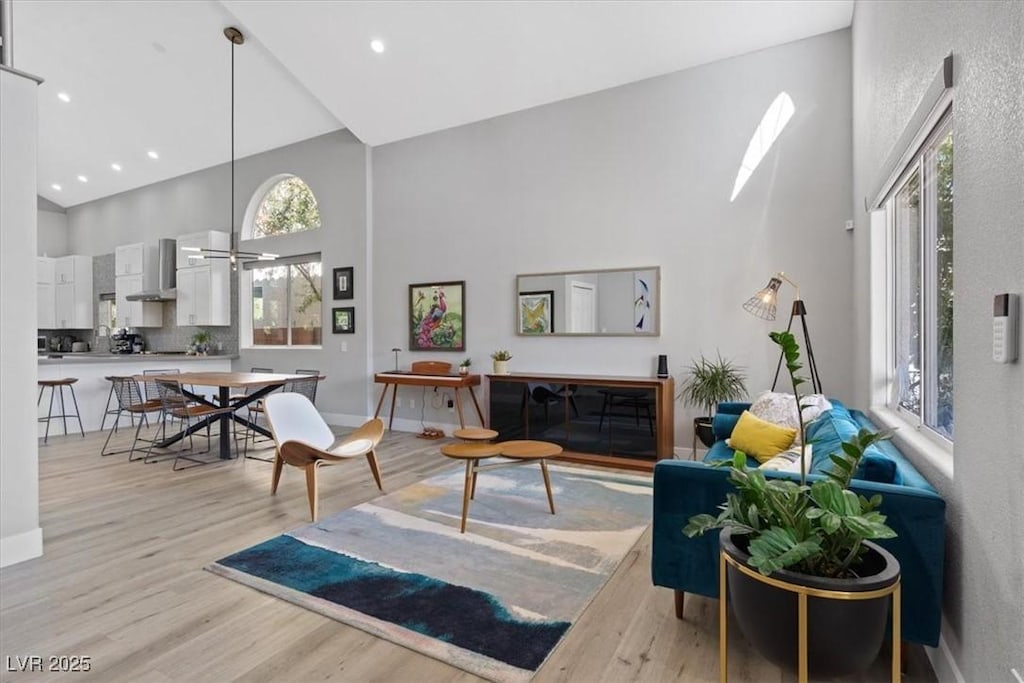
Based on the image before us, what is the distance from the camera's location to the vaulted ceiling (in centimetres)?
450

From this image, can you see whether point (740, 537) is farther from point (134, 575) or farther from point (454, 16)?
point (454, 16)

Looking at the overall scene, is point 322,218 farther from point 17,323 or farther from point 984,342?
point 984,342

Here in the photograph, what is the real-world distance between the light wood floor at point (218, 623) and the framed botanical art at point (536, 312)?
286cm

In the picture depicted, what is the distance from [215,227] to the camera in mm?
8016

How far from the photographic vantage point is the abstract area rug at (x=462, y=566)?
2049 mm

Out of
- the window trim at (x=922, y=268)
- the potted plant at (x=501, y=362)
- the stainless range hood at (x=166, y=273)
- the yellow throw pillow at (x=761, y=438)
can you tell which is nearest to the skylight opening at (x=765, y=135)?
the window trim at (x=922, y=268)

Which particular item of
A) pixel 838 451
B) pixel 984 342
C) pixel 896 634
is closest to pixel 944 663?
pixel 896 634

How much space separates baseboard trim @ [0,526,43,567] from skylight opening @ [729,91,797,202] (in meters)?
5.55

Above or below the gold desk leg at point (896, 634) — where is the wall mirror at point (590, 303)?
above

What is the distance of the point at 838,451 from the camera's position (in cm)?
218

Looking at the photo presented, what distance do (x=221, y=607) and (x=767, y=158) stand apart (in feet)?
16.7

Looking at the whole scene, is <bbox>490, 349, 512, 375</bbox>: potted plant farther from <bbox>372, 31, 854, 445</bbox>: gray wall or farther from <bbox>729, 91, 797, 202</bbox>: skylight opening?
<bbox>729, 91, 797, 202</bbox>: skylight opening

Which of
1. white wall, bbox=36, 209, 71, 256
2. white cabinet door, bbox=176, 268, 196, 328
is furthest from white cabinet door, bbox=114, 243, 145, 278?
white wall, bbox=36, 209, 71, 256

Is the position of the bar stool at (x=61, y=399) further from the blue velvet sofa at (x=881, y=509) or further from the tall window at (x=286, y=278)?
the blue velvet sofa at (x=881, y=509)
